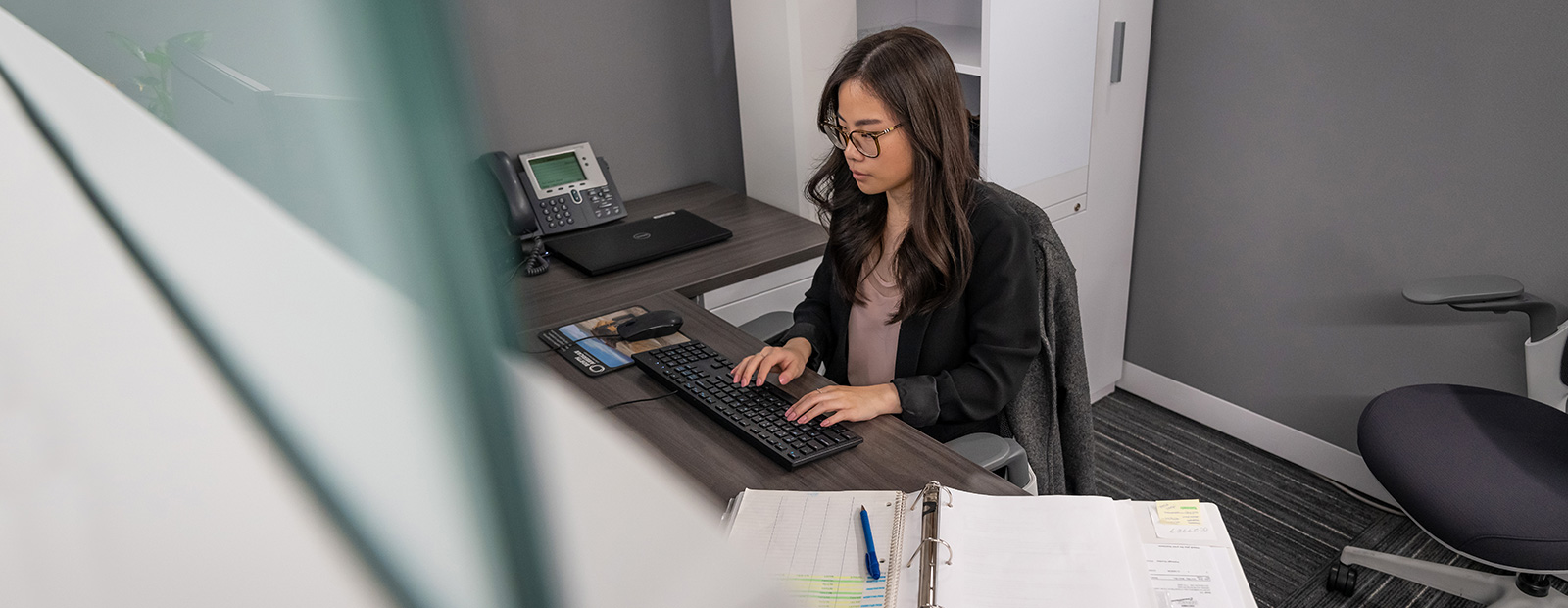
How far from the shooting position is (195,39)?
10 cm

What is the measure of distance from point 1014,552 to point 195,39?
98 centimetres

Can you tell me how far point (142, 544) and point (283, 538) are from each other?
0.05 ft

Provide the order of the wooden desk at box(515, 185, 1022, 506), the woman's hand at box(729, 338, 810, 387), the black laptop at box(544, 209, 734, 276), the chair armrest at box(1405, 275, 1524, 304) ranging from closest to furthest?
the wooden desk at box(515, 185, 1022, 506) → the woman's hand at box(729, 338, 810, 387) → the chair armrest at box(1405, 275, 1524, 304) → the black laptop at box(544, 209, 734, 276)

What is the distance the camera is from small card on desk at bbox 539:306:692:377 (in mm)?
1448

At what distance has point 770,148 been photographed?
231 centimetres

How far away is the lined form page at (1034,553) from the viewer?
36.9 inches

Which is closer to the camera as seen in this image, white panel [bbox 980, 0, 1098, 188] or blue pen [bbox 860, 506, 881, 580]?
blue pen [bbox 860, 506, 881, 580]

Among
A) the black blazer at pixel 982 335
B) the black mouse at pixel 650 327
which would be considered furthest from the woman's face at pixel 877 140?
the black mouse at pixel 650 327

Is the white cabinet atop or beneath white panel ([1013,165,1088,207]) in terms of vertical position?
atop

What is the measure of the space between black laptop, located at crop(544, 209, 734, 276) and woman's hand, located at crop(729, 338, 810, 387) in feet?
1.97

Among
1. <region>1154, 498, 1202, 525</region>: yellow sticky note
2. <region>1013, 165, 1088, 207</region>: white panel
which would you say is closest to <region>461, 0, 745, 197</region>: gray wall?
<region>1013, 165, 1088, 207</region>: white panel

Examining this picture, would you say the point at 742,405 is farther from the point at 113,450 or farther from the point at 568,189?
the point at 113,450

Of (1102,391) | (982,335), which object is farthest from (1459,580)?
(982,335)

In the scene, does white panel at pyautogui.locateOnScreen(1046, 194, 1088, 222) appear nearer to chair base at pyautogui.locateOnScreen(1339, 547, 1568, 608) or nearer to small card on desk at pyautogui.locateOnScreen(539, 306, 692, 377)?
chair base at pyautogui.locateOnScreen(1339, 547, 1568, 608)
